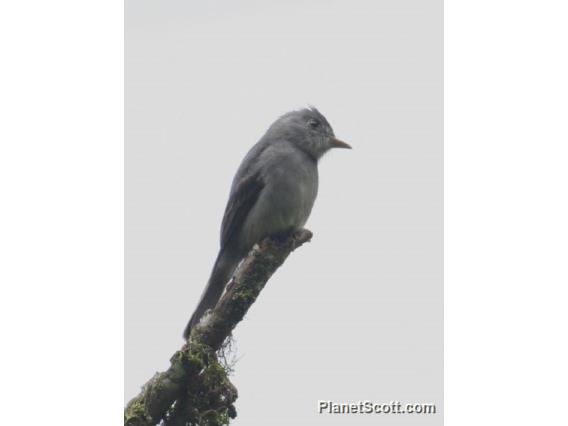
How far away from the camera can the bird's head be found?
27.4ft

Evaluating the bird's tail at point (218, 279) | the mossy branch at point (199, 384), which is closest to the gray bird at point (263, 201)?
the bird's tail at point (218, 279)

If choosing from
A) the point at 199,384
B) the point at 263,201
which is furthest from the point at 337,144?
the point at 199,384

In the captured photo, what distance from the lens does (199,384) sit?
5496 mm

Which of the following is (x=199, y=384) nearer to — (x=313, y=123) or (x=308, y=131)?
(x=308, y=131)

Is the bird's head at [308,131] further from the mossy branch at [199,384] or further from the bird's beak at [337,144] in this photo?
the mossy branch at [199,384]

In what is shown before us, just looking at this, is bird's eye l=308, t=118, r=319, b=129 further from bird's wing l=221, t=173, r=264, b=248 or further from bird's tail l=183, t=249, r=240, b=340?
bird's tail l=183, t=249, r=240, b=340

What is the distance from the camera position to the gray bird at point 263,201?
7.46m

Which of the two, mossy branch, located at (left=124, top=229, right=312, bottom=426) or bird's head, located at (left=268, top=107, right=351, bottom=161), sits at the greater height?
bird's head, located at (left=268, top=107, right=351, bottom=161)

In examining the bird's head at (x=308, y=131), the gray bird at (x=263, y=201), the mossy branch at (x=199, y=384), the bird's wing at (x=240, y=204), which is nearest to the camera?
the mossy branch at (x=199, y=384)

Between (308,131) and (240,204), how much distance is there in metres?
1.41

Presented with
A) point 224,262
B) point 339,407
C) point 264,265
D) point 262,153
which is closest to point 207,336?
point 264,265

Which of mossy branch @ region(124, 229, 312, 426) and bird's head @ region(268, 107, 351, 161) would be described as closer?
mossy branch @ region(124, 229, 312, 426)

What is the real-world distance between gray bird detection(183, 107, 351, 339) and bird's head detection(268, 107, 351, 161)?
0.29 ft

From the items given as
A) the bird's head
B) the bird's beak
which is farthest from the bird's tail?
the bird's beak
